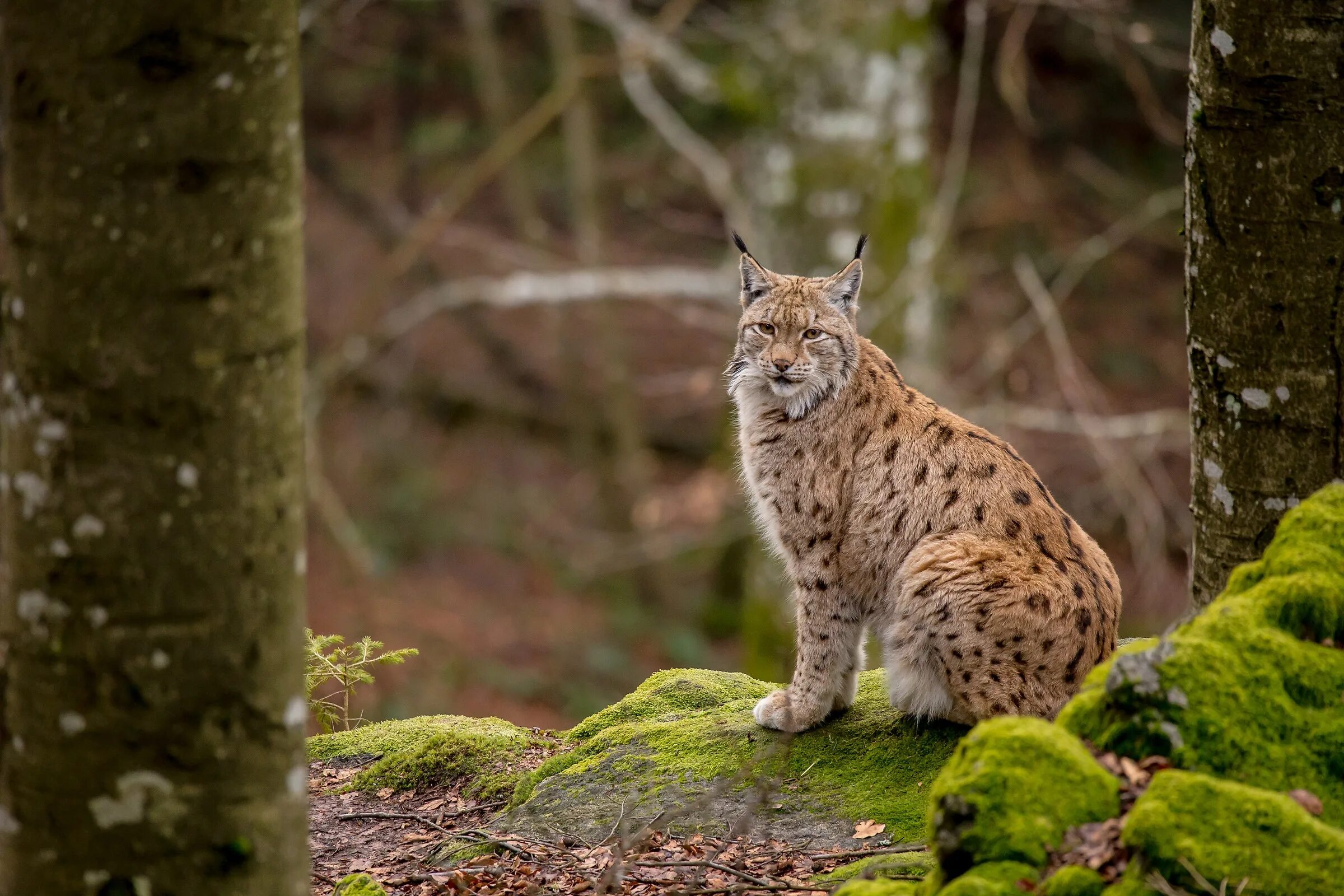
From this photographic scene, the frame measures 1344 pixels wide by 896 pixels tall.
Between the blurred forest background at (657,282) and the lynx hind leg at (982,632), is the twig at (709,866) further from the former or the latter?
the blurred forest background at (657,282)

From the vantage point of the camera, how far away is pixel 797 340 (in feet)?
17.5

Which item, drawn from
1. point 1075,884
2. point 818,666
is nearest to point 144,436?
point 1075,884

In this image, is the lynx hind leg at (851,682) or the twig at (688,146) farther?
the twig at (688,146)

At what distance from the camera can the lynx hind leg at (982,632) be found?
452cm

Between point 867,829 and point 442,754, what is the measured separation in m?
1.78

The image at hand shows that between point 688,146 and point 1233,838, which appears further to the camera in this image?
point 688,146

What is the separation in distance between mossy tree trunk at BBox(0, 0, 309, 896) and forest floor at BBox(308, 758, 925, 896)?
54.1 inches

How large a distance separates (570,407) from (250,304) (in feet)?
45.2

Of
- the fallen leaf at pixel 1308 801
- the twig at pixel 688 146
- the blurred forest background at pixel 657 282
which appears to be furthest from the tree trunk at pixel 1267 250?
the twig at pixel 688 146

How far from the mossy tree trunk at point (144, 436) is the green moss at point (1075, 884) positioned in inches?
61.4

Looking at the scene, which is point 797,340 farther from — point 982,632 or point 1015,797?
point 1015,797

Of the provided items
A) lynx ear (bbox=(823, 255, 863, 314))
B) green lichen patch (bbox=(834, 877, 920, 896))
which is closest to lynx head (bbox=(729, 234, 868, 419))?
lynx ear (bbox=(823, 255, 863, 314))

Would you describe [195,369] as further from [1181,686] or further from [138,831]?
[1181,686]

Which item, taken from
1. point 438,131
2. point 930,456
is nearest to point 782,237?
point 930,456
